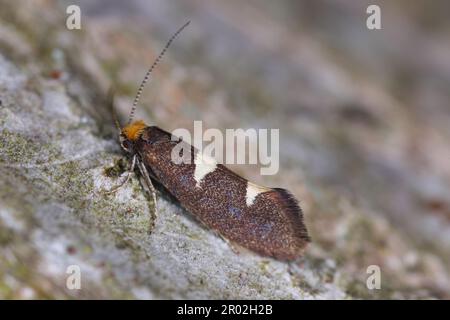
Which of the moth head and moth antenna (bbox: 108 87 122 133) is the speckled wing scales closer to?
the moth head

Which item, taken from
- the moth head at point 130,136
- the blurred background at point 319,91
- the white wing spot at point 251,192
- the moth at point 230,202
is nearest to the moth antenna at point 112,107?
the blurred background at point 319,91

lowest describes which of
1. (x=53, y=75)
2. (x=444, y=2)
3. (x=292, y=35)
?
(x=53, y=75)

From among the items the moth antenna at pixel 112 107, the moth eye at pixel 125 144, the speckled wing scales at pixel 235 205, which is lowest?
the speckled wing scales at pixel 235 205

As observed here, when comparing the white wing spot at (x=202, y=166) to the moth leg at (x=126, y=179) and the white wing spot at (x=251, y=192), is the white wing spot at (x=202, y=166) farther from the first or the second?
the moth leg at (x=126, y=179)

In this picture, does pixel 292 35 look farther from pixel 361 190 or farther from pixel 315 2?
pixel 361 190

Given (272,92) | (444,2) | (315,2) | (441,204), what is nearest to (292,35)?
(315,2)

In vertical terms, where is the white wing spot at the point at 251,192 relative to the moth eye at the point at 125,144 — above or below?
below
